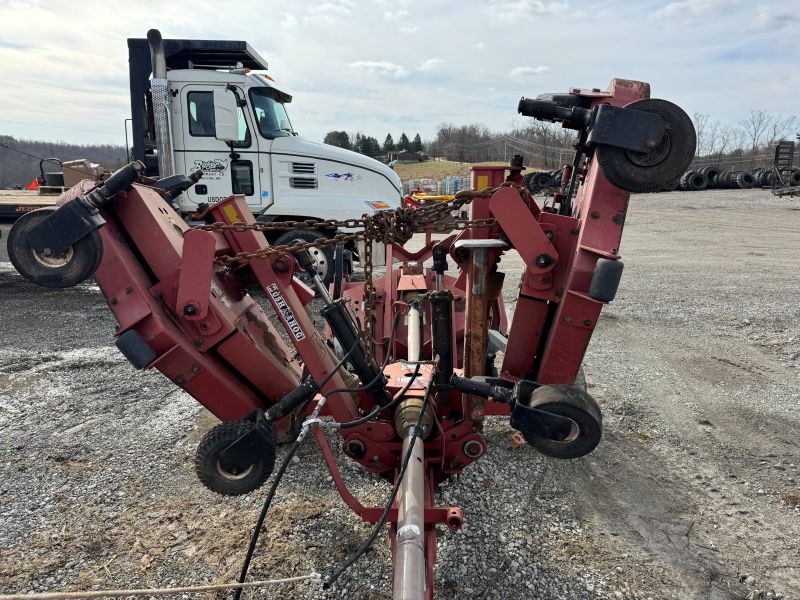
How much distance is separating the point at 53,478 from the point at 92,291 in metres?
6.87

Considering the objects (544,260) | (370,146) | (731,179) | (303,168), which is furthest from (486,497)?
Answer: (370,146)

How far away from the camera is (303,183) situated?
9.16 meters

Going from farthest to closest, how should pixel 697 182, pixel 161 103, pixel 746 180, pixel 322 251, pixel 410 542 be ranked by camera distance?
pixel 697 182 → pixel 746 180 → pixel 322 251 → pixel 161 103 → pixel 410 542

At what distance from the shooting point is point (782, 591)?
2797mm

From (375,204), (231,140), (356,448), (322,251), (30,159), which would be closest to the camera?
(356,448)

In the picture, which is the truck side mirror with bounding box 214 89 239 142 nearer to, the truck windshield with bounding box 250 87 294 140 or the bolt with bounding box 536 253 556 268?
the truck windshield with bounding box 250 87 294 140

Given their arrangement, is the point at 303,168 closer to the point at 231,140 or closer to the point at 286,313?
the point at 231,140

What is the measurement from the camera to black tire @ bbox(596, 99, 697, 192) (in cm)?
237

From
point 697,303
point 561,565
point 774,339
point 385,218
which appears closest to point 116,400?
point 385,218

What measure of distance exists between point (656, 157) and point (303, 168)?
7.41 metres

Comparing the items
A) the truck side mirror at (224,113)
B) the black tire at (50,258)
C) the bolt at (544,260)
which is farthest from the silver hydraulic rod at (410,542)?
the truck side mirror at (224,113)

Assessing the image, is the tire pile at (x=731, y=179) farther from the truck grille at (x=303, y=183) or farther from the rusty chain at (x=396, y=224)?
the rusty chain at (x=396, y=224)

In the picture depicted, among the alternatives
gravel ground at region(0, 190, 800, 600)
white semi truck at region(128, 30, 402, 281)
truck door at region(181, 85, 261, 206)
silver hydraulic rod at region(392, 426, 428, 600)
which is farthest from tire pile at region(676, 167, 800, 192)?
silver hydraulic rod at region(392, 426, 428, 600)

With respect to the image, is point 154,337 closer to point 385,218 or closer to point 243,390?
point 243,390
